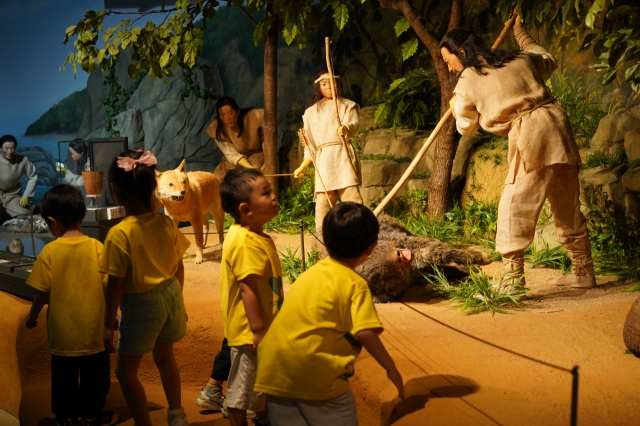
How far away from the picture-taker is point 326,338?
2582 mm

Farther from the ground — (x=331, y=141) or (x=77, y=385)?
(x=331, y=141)

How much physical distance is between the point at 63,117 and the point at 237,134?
3843mm

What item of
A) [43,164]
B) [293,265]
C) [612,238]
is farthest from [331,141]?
[43,164]

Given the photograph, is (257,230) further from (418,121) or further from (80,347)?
(418,121)

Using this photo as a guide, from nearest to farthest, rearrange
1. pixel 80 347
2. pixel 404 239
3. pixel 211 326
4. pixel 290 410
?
1. pixel 290 410
2. pixel 80 347
3. pixel 211 326
4. pixel 404 239

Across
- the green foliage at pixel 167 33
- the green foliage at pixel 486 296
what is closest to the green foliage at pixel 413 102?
the green foliage at pixel 167 33

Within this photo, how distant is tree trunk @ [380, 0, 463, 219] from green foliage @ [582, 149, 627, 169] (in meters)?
1.51

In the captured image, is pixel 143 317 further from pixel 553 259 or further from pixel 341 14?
pixel 341 14

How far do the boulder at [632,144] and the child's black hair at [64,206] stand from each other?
17.4ft

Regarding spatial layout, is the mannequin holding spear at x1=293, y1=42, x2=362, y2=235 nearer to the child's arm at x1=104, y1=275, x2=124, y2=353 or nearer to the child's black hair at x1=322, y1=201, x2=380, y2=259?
the child's arm at x1=104, y1=275, x2=124, y2=353

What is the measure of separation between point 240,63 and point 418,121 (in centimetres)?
408

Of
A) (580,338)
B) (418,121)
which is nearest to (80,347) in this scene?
(580,338)

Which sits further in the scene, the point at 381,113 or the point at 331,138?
the point at 381,113

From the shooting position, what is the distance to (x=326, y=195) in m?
6.38
